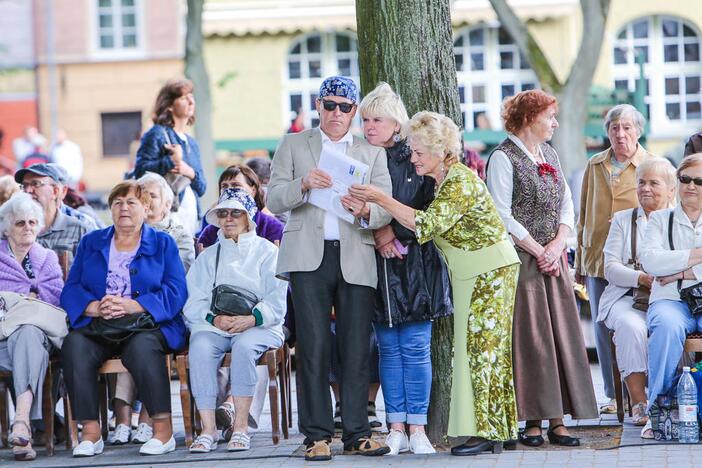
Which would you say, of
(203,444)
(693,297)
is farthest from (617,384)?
(203,444)

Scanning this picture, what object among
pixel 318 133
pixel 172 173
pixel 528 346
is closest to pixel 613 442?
pixel 528 346

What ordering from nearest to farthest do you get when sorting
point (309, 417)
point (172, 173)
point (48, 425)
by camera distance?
point (309, 417), point (48, 425), point (172, 173)

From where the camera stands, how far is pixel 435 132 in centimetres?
762

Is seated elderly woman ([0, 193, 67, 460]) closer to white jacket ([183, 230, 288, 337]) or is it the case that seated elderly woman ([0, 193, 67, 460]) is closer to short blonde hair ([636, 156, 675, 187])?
white jacket ([183, 230, 288, 337])

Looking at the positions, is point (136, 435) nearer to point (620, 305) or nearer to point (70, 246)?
point (70, 246)

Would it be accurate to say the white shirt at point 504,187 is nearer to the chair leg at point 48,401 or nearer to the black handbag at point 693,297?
the black handbag at point 693,297

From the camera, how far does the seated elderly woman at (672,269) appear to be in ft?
Result: 27.2

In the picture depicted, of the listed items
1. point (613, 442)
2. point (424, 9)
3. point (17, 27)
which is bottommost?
point (613, 442)

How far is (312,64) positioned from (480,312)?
25.4 meters

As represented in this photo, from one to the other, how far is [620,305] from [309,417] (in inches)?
89.5

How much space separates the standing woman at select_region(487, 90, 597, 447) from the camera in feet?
26.5

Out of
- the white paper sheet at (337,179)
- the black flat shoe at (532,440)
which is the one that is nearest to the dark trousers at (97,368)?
the white paper sheet at (337,179)

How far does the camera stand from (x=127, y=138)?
33969 mm

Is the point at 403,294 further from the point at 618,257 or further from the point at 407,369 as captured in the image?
the point at 618,257
